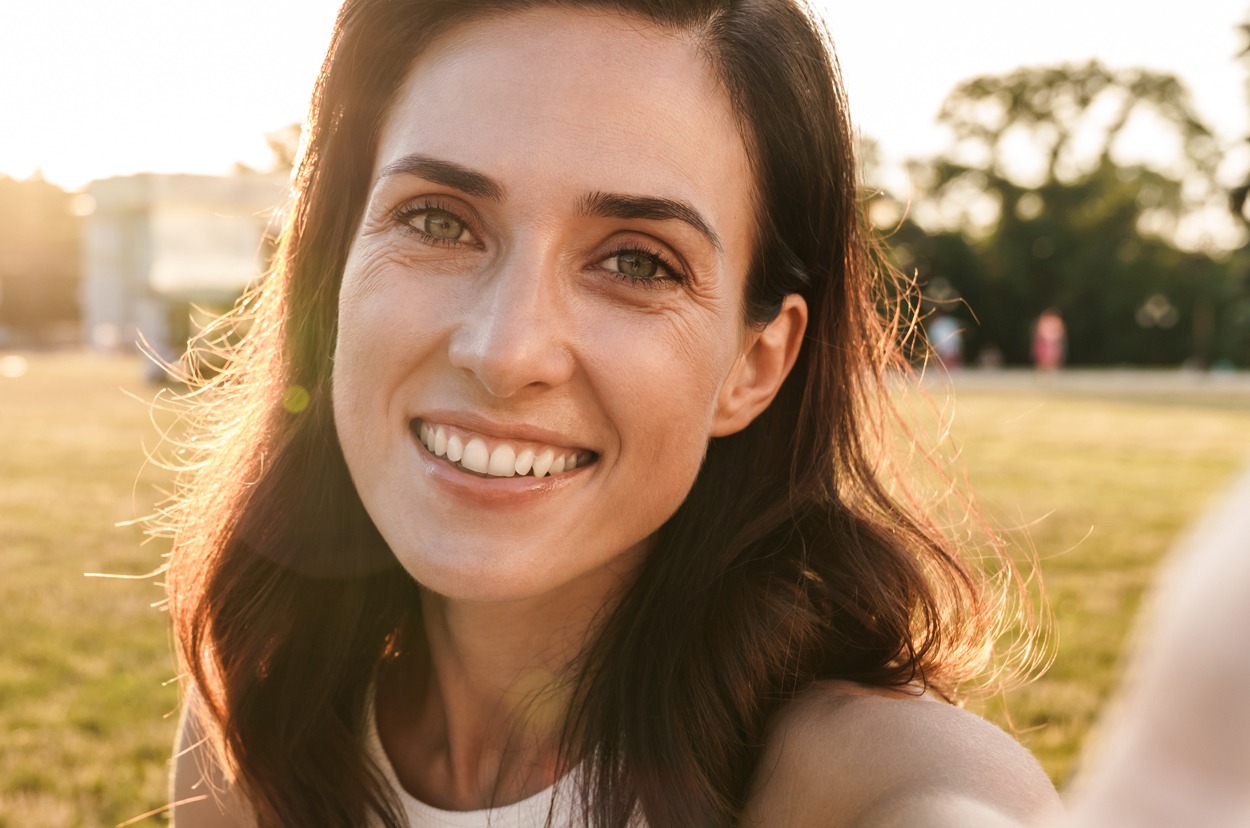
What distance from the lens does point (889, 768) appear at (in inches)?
61.2

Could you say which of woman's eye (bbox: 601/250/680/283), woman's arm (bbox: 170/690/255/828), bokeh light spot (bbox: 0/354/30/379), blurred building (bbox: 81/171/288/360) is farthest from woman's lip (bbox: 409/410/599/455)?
bokeh light spot (bbox: 0/354/30/379)

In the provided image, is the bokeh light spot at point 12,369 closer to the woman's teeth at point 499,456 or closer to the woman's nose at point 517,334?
the woman's teeth at point 499,456

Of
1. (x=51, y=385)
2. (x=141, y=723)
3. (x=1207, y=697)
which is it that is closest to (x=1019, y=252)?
(x=51, y=385)

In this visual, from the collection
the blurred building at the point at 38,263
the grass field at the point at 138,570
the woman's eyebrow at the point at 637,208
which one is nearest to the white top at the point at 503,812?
the woman's eyebrow at the point at 637,208

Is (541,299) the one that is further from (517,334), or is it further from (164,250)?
(164,250)

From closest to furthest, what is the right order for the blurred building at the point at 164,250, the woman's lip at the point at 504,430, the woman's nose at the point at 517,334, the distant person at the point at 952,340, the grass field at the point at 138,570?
the woman's nose at the point at 517,334 < the woman's lip at the point at 504,430 < the grass field at the point at 138,570 < the distant person at the point at 952,340 < the blurred building at the point at 164,250

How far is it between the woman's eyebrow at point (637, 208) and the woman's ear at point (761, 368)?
0.36 m

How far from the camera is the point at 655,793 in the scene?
74.7 inches

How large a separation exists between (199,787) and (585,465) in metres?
1.34

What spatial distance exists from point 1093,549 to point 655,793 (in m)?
7.00

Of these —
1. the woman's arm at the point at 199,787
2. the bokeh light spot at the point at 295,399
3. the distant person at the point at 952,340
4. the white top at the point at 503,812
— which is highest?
the bokeh light spot at the point at 295,399

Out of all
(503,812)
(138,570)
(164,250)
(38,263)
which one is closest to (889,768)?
(503,812)

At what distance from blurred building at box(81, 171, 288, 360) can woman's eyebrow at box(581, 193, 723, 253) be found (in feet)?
65.2

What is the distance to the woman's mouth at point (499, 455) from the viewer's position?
193 cm
